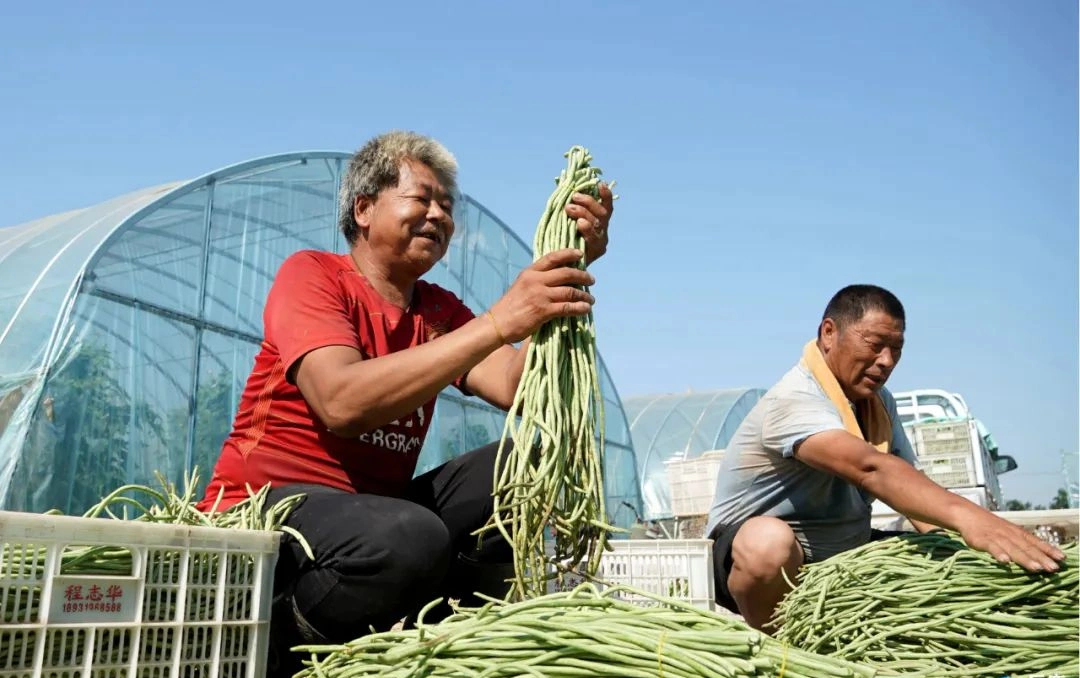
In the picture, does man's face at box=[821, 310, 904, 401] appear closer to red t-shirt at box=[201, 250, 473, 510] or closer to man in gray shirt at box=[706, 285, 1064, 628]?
man in gray shirt at box=[706, 285, 1064, 628]

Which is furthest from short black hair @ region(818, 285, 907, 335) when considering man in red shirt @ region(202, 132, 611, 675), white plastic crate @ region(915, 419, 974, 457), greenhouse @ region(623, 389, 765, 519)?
greenhouse @ region(623, 389, 765, 519)

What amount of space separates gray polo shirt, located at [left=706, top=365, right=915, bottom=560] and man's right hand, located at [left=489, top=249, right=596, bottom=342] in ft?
3.84

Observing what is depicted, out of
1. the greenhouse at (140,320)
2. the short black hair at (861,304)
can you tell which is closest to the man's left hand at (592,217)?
the short black hair at (861,304)

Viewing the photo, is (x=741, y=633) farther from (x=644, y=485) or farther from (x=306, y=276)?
(x=644, y=485)

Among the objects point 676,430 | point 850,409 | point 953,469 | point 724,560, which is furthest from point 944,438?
point 676,430

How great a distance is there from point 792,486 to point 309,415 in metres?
1.52

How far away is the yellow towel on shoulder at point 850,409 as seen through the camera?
2.83 meters

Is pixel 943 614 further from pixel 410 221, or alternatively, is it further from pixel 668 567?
pixel 668 567

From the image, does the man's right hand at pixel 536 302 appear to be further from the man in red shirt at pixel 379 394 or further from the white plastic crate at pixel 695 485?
the white plastic crate at pixel 695 485

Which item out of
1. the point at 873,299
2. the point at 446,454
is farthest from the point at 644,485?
the point at 873,299

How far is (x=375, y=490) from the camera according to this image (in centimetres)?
214

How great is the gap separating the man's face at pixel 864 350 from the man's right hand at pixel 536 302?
4.43 feet

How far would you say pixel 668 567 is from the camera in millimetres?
3502

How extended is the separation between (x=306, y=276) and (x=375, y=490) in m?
0.49
